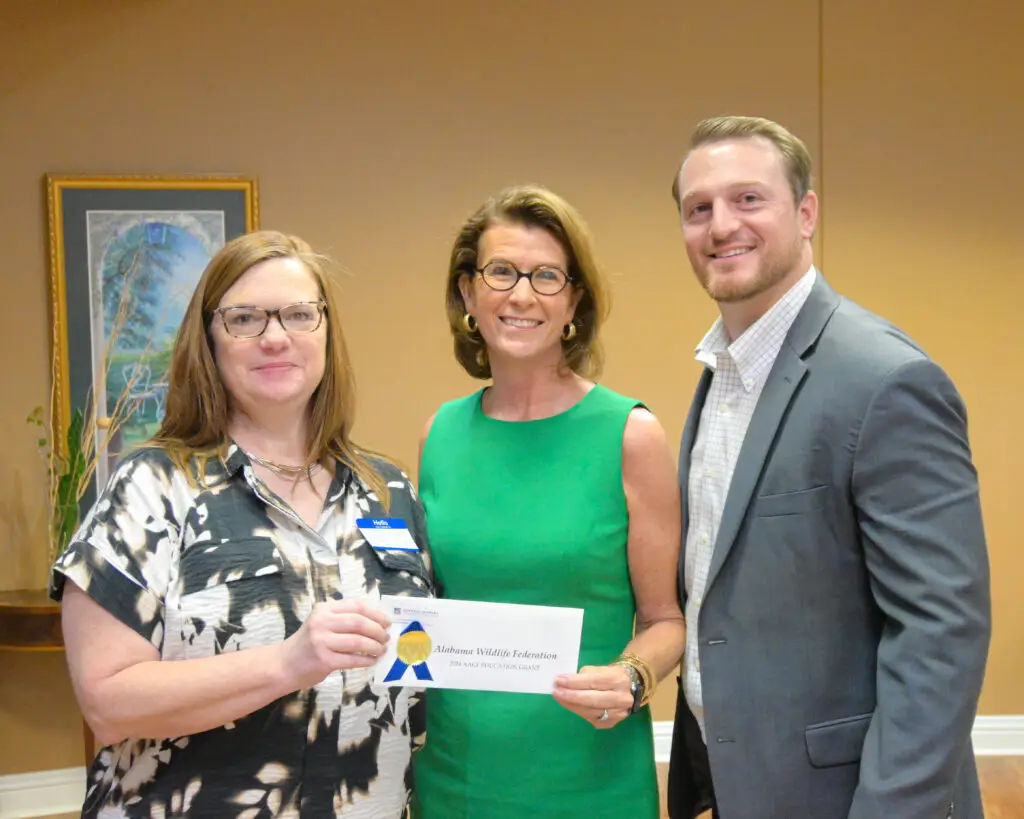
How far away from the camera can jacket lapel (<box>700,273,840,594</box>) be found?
176cm

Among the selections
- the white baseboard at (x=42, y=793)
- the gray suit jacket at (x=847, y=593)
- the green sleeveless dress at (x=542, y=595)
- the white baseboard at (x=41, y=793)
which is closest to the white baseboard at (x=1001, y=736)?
the white baseboard at (x=42, y=793)

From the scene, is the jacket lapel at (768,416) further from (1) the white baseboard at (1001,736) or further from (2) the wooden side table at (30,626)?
(1) the white baseboard at (1001,736)

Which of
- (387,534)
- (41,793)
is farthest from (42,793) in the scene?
(387,534)

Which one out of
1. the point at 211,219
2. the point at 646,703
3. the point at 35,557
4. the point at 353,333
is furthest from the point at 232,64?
the point at 646,703

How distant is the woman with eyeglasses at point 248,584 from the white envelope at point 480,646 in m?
0.10

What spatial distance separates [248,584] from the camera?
1.67 m

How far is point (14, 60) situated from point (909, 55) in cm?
391

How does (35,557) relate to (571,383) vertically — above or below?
below

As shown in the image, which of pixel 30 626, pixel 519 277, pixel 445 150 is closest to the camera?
pixel 519 277

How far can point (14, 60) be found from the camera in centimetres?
402

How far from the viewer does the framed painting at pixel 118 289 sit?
13.3ft

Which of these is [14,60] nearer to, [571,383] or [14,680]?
[14,680]

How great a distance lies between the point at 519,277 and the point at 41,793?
3434 millimetres

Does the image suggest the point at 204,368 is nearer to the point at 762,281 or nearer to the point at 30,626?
the point at 762,281
